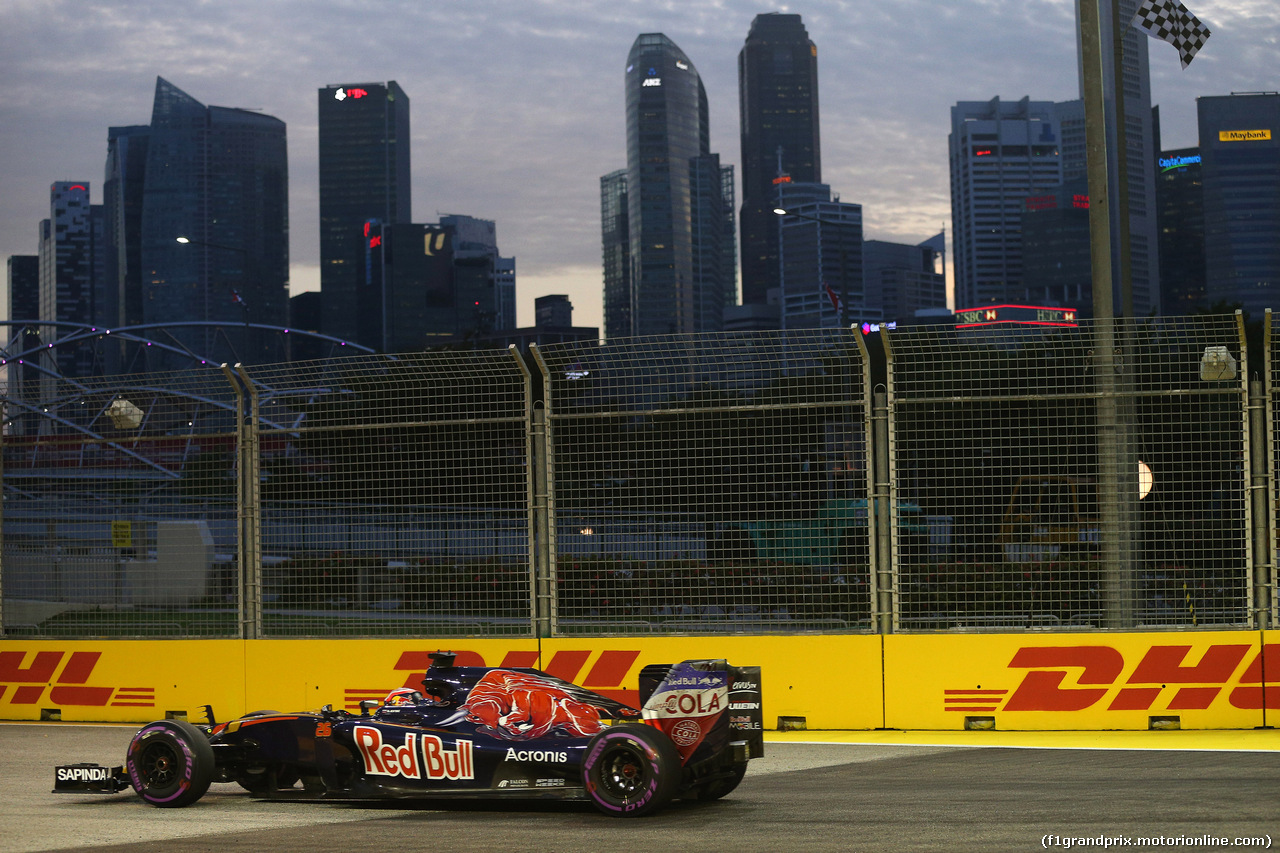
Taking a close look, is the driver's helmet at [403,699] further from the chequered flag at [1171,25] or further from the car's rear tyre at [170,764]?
the chequered flag at [1171,25]

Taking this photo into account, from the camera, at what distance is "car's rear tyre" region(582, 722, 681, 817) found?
7.05 metres

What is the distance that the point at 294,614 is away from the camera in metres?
12.1

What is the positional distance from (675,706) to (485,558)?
4.28 m

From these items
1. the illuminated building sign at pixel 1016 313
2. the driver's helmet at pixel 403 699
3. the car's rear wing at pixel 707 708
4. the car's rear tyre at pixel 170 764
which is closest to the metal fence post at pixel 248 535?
the car's rear tyre at pixel 170 764

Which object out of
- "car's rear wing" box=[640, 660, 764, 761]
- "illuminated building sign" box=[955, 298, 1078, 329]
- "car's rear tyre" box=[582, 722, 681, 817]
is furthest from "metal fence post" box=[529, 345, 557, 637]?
"illuminated building sign" box=[955, 298, 1078, 329]

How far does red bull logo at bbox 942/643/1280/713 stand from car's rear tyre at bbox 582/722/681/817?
420 centimetres

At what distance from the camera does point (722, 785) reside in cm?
764

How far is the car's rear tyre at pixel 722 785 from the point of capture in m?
7.54

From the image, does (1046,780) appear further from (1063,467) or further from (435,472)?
(435,472)

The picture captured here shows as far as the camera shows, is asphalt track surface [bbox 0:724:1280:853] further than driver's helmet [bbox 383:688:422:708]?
No

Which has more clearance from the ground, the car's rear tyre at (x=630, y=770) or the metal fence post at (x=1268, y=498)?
the metal fence post at (x=1268, y=498)

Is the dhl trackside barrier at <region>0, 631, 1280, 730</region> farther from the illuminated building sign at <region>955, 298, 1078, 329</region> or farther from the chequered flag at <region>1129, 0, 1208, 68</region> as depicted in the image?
the illuminated building sign at <region>955, 298, 1078, 329</region>

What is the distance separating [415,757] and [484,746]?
0.44 meters

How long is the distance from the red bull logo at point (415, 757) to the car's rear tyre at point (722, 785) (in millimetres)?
1311
